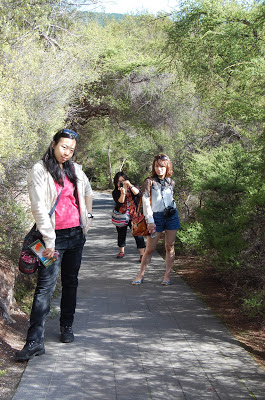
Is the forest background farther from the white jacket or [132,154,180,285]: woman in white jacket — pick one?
the white jacket

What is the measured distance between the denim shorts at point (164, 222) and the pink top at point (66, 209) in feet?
8.66

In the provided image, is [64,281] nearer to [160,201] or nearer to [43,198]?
[43,198]

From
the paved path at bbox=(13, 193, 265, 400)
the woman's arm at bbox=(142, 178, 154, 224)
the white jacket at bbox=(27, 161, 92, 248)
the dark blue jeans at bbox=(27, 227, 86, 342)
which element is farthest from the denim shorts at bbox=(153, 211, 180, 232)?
the white jacket at bbox=(27, 161, 92, 248)

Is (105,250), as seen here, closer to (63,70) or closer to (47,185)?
(63,70)

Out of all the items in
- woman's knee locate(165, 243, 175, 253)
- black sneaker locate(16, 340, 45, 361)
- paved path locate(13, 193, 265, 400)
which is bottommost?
paved path locate(13, 193, 265, 400)

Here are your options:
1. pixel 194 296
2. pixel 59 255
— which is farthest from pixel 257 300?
pixel 59 255

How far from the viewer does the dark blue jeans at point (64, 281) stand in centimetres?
419

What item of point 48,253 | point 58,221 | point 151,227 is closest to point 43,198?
point 58,221

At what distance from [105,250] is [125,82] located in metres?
5.86

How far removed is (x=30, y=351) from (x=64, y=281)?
2.47 feet

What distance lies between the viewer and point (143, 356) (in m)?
4.36

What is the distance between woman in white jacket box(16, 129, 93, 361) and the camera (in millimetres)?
4113

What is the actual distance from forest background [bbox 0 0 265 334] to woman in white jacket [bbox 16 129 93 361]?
3.45ft

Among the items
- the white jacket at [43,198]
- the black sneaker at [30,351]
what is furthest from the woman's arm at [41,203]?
the black sneaker at [30,351]
